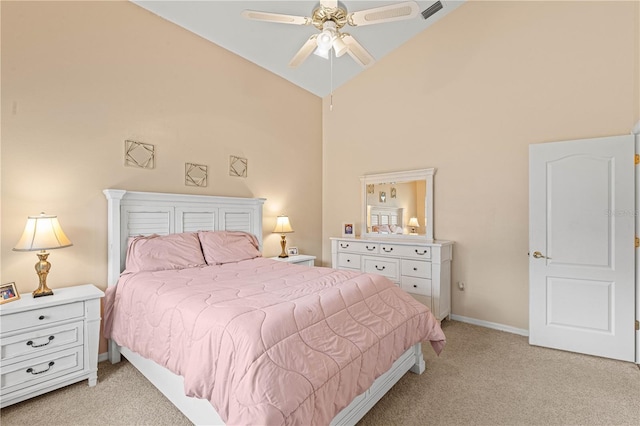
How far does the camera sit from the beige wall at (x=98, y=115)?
2281 mm

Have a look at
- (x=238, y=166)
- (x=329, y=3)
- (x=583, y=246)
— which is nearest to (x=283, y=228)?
(x=238, y=166)

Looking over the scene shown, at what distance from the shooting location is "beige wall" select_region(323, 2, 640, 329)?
2814 millimetres

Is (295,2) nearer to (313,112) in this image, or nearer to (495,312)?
(313,112)

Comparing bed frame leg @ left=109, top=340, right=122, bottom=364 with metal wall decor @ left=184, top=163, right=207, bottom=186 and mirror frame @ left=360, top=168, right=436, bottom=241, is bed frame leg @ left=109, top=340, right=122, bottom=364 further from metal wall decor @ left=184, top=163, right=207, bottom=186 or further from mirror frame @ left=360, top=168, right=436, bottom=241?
mirror frame @ left=360, top=168, right=436, bottom=241

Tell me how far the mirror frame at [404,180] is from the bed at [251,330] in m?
1.74

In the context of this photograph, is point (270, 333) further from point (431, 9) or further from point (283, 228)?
point (431, 9)

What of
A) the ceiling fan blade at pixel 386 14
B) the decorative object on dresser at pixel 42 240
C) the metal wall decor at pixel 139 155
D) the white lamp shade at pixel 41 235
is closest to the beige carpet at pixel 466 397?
the decorative object on dresser at pixel 42 240

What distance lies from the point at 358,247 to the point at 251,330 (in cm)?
278

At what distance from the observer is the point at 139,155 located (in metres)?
2.91

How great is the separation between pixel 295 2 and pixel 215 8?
A: 2.65 ft

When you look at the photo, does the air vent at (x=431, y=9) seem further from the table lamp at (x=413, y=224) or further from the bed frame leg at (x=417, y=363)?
the bed frame leg at (x=417, y=363)

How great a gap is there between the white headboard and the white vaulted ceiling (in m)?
1.82

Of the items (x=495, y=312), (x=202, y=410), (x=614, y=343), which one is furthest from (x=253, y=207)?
(x=614, y=343)

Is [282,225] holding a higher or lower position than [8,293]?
higher
